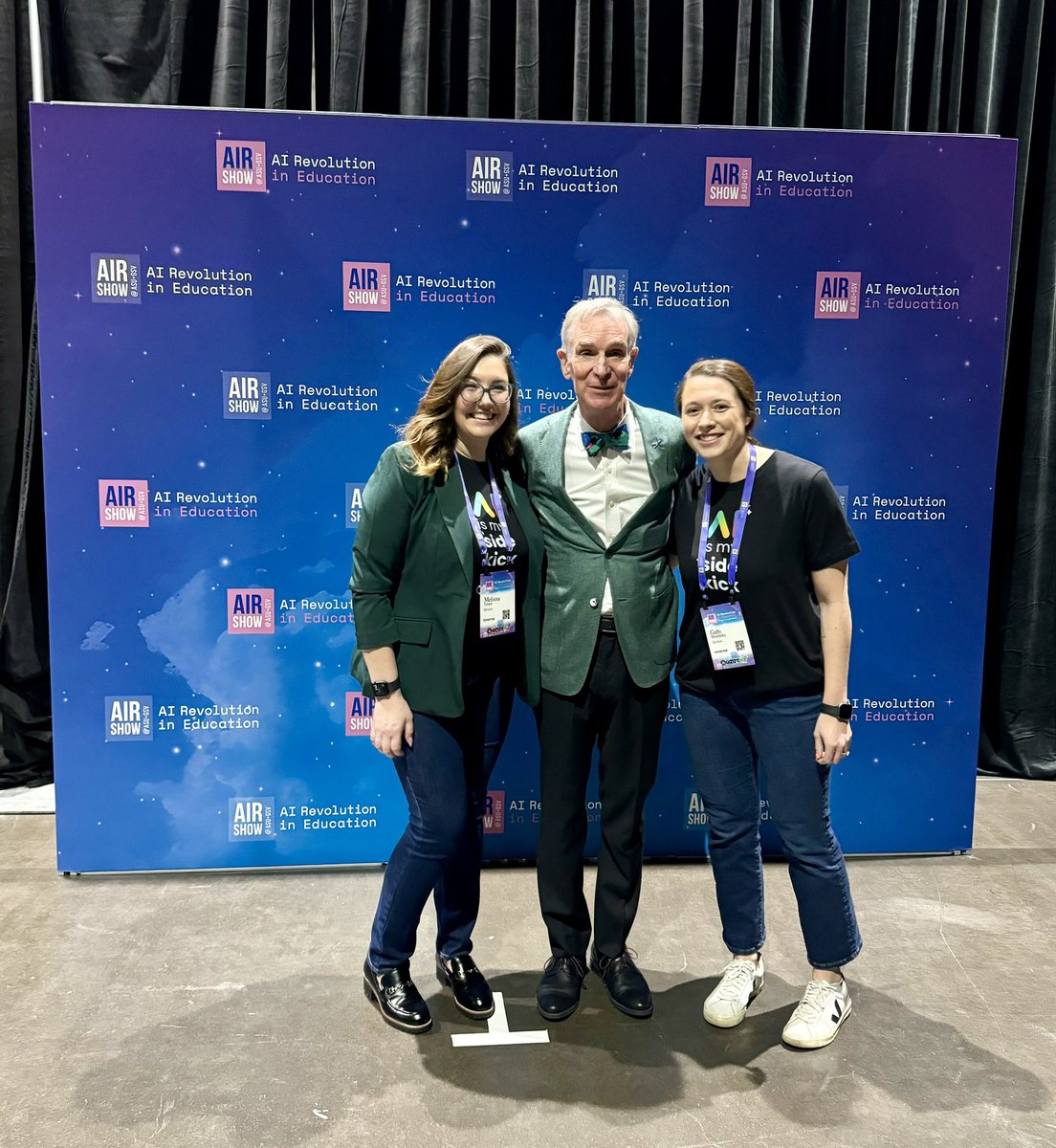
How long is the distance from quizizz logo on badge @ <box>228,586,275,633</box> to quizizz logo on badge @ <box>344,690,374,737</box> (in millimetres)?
333

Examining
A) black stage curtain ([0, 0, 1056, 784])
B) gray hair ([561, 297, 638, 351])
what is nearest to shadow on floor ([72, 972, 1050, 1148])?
gray hair ([561, 297, 638, 351])

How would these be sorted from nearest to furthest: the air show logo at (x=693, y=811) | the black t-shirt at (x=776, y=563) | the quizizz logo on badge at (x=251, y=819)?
the black t-shirt at (x=776, y=563), the quizizz logo on badge at (x=251, y=819), the air show logo at (x=693, y=811)

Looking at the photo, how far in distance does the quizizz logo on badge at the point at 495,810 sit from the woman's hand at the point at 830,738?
1.33 m

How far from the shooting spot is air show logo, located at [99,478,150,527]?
2994 mm

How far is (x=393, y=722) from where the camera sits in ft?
7.14

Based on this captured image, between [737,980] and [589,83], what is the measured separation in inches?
123

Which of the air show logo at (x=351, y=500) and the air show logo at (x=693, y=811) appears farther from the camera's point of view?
the air show logo at (x=693, y=811)

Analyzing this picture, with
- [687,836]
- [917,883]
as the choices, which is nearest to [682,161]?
[687,836]

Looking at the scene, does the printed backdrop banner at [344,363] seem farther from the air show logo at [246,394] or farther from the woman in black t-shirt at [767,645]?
the woman in black t-shirt at [767,645]

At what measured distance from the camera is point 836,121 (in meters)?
3.92

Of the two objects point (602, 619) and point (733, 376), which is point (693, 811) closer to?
point (602, 619)

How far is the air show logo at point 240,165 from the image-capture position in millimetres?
2898

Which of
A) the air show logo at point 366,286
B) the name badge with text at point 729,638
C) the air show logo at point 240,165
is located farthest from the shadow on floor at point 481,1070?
the air show logo at point 240,165

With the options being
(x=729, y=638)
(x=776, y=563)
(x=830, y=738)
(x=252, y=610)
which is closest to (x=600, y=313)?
(x=776, y=563)
